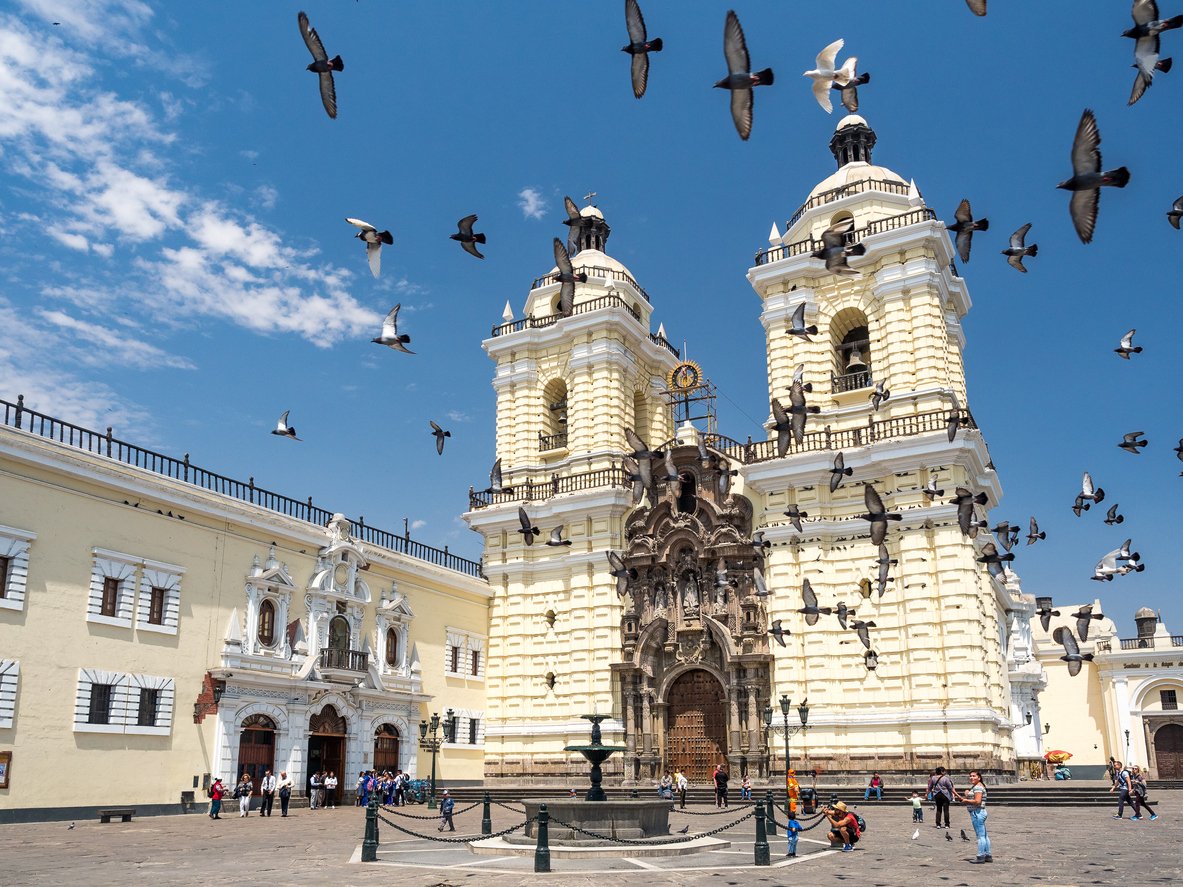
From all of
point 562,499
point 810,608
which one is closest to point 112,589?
point 562,499

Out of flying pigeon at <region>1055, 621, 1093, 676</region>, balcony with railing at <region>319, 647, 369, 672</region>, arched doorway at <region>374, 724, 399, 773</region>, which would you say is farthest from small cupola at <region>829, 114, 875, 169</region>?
arched doorway at <region>374, 724, 399, 773</region>

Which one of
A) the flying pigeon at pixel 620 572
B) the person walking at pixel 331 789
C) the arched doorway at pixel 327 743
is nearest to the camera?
the person walking at pixel 331 789

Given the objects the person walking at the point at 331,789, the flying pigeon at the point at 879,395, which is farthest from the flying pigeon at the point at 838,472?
the person walking at the point at 331,789

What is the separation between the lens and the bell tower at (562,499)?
127 feet

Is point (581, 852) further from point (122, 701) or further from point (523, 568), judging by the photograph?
point (523, 568)

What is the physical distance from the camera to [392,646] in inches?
1494

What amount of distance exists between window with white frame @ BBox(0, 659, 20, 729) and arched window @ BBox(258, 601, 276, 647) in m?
7.77

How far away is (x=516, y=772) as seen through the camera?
3862 centimetres

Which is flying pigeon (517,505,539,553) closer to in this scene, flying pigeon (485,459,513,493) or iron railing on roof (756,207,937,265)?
flying pigeon (485,459,513,493)

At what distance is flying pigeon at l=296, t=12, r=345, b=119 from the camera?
46.5 ft

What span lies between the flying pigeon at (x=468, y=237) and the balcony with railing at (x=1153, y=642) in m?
56.3

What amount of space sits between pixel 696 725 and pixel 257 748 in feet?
47.7

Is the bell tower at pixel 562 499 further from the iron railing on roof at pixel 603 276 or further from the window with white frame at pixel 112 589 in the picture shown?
the window with white frame at pixel 112 589

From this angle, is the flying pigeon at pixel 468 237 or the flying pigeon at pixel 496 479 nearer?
the flying pigeon at pixel 468 237
